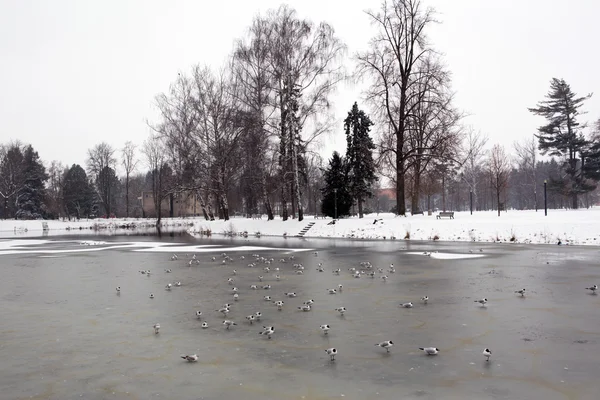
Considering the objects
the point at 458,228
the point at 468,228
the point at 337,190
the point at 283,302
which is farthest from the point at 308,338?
the point at 337,190

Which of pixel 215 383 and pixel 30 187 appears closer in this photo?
pixel 215 383

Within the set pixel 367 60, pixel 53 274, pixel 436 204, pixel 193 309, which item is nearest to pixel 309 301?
pixel 193 309

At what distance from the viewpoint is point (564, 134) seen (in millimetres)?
51562

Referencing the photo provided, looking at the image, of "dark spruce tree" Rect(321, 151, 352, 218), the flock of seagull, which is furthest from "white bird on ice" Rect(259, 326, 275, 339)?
"dark spruce tree" Rect(321, 151, 352, 218)

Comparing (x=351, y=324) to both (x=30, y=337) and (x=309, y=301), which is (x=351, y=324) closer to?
(x=309, y=301)

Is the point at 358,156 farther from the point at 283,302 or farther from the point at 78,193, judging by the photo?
the point at 78,193

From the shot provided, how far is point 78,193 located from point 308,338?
92.8m

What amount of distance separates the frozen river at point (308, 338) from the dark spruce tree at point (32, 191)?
76189mm

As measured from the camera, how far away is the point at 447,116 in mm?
35625

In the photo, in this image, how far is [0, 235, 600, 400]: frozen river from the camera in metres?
5.30

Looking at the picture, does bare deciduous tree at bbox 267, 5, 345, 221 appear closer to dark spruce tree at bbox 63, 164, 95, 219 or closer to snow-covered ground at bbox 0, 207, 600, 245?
snow-covered ground at bbox 0, 207, 600, 245

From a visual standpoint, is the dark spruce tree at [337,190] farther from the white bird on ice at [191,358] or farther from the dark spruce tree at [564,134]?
the white bird on ice at [191,358]

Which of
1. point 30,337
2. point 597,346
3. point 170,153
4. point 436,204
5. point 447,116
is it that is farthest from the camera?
point 436,204

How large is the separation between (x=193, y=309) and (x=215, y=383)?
15.2 feet
